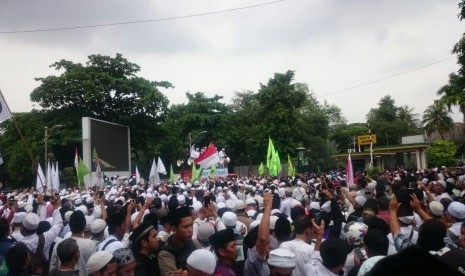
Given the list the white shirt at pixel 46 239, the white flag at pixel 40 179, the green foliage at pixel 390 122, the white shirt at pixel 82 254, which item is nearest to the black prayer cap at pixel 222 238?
the white shirt at pixel 82 254

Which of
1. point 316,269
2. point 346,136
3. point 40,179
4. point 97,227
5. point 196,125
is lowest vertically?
point 316,269

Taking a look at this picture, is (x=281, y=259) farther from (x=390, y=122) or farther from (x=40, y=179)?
(x=390, y=122)

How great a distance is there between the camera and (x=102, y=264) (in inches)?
149

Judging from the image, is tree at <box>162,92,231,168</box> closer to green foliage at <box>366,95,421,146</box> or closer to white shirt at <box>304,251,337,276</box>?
green foliage at <box>366,95,421,146</box>

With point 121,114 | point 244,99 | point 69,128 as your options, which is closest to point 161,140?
point 121,114

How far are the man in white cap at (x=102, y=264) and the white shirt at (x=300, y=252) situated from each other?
1.65m

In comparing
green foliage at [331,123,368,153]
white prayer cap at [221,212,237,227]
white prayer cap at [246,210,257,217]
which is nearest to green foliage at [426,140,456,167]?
green foliage at [331,123,368,153]

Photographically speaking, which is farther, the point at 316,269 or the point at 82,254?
the point at 82,254

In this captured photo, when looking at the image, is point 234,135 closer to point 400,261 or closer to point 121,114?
point 121,114

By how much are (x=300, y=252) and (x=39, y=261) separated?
3285 mm

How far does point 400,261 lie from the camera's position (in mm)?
1254

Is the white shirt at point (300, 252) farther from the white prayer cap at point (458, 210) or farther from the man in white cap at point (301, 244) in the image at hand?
the white prayer cap at point (458, 210)

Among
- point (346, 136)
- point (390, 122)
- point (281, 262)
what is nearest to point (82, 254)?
point (281, 262)

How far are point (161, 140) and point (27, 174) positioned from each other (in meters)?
14.5
